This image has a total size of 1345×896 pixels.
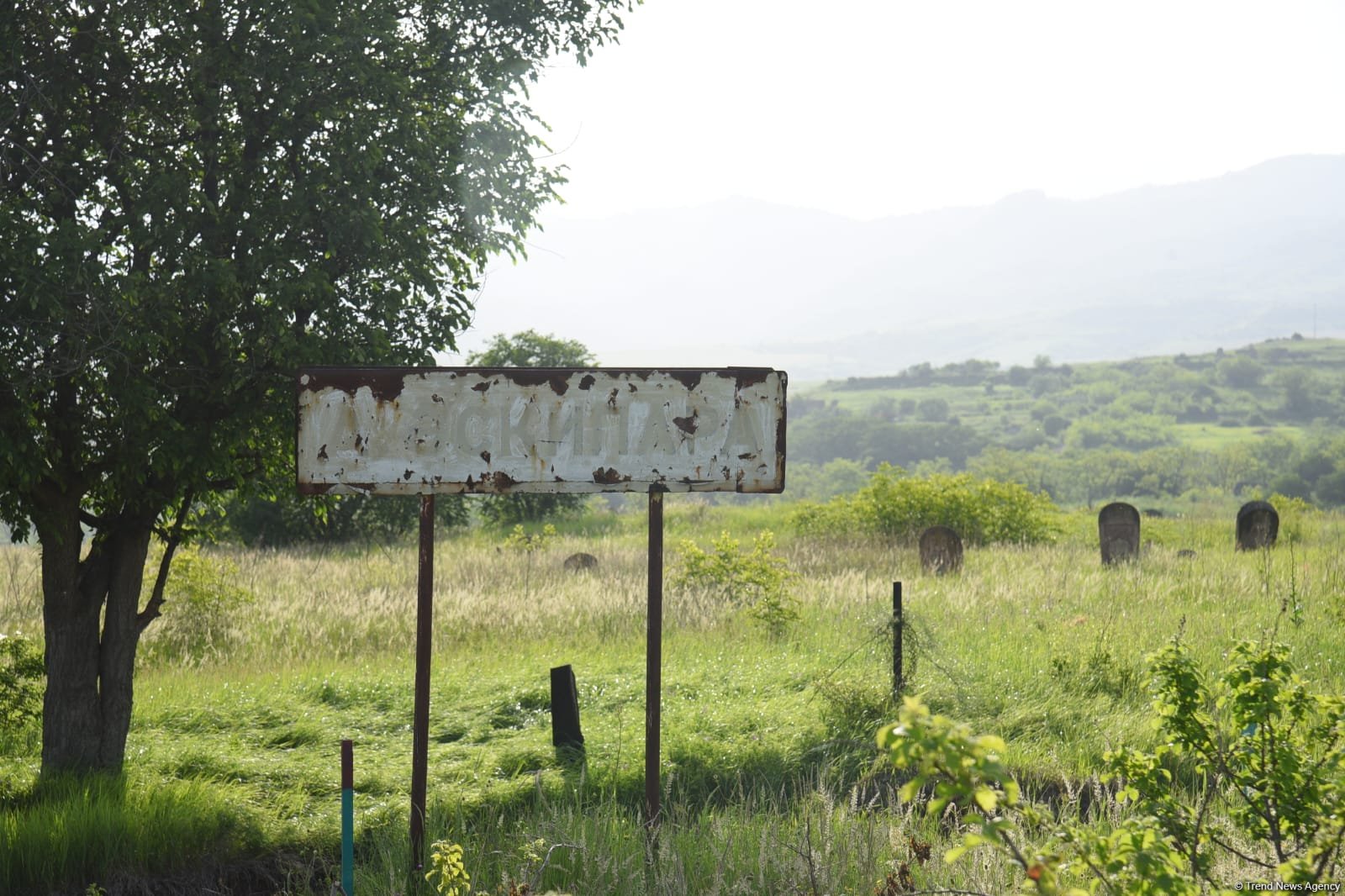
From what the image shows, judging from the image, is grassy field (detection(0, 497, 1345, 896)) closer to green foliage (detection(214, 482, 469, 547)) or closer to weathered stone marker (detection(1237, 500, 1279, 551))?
weathered stone marker (detection(1237, 500, 1279, 551))

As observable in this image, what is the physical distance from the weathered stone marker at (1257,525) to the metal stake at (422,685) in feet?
60.3

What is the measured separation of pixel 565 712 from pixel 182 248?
13.6ft

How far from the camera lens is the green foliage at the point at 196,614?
11773 mm

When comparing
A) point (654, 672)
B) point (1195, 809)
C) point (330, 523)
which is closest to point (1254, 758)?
point (1195, 809)

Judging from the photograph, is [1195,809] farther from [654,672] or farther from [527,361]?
[527,361]

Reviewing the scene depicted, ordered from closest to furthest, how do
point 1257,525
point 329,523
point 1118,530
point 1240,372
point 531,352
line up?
point 1118,530
point 1257,525
point 329,523
point 531,352
point 1240,372

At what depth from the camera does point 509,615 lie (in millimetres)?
12781

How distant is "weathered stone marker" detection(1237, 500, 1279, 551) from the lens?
1997 cm

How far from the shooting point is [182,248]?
6.52 metres

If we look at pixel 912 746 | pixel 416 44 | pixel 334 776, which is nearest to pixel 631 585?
pixel 334 776

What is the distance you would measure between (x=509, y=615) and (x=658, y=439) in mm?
7424

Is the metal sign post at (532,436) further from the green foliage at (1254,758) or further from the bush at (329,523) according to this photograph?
the bush at (329,523)

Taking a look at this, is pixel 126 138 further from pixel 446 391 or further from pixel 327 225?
pixel 446 391

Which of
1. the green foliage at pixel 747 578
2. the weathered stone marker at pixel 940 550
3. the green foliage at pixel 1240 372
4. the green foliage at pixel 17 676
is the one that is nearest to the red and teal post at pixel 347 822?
the green foliage at pixel 17 676
